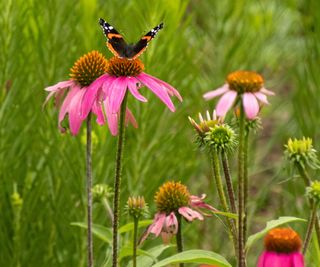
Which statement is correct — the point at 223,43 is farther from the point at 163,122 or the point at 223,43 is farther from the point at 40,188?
the point at 40,188

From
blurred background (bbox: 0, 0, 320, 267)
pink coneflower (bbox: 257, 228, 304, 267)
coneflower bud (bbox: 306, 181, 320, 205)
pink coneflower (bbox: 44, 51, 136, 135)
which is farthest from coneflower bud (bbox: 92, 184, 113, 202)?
coneflower bud (bbox: 306, 181, 320, 205)

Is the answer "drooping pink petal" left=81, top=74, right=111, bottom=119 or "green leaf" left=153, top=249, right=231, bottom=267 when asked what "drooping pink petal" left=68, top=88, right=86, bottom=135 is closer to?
"drooping pink petal" left=81, top=74, right=111, bottom=119

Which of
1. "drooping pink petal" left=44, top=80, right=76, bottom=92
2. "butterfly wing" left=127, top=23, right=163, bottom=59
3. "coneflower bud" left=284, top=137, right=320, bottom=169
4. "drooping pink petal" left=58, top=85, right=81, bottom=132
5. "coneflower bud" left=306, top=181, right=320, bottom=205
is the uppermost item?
"butterfly wing" left=127, top=23, right=163, bottom=59

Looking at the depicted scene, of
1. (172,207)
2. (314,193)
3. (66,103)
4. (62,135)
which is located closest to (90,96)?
(66,103)

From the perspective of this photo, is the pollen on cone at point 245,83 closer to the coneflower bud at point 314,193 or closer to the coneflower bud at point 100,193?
the coneflower bud at point 314,193

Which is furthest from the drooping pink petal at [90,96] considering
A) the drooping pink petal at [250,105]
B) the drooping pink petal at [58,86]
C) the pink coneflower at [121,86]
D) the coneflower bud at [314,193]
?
the coneflower bud at [314,193]
